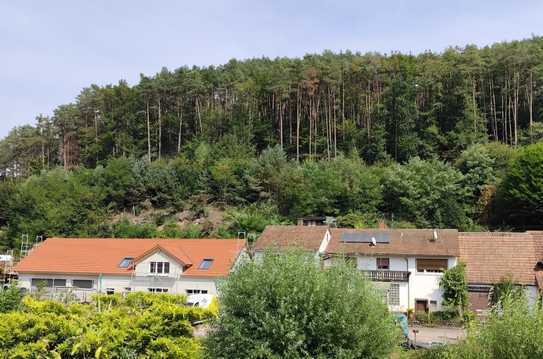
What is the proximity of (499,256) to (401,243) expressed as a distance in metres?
6.09

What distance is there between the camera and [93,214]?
5412cm

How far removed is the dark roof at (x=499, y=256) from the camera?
→ 32.7m

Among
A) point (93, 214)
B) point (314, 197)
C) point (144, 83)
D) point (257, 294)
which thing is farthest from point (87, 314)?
point (144, 83)

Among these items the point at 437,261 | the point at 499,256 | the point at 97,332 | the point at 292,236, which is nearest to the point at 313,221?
the point at 292,236

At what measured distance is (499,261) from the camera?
3369 centimetres

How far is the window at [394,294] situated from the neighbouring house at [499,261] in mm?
4293

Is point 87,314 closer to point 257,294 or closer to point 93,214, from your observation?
point 257,294

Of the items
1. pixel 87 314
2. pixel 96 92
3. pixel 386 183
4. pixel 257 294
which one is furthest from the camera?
pixel 96 92

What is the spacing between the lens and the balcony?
3444 cm

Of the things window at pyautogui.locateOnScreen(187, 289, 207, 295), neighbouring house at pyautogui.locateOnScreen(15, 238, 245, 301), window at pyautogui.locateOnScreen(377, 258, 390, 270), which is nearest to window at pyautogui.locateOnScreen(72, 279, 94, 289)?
neighbouring house at pyautogui.locateOnScreen(15, 238, 245, 301)

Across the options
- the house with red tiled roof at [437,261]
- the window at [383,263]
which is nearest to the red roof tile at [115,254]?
the house with red tiled roof at [437,261]

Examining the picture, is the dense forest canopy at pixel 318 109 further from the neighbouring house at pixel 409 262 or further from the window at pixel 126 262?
the window at pixel 126 262

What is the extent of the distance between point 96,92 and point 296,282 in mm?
65147

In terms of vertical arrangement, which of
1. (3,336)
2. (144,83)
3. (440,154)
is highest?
(144,83)
